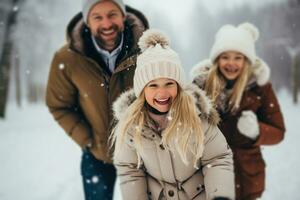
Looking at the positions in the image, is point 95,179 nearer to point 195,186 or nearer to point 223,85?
point 195,186

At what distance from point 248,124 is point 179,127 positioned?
758mm

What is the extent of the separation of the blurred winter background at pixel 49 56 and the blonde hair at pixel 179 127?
222 cm

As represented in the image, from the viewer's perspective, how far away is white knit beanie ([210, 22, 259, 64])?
291 centimetres

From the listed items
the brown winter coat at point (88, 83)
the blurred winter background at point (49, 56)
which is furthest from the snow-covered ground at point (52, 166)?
the brown winter coat at point (88, 83)

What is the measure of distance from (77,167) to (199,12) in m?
10.2

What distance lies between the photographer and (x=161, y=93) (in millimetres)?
2184

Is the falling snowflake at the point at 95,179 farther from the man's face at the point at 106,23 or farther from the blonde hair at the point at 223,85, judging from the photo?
the blonde hair at the point at 223,85

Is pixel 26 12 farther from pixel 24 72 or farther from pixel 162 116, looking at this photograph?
pixel 162 116

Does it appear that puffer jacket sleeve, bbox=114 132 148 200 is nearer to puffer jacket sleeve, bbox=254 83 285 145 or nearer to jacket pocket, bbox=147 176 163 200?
jacket pocket, bbox=147 176 163 200

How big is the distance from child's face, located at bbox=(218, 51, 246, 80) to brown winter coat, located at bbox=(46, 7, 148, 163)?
23.6 inches

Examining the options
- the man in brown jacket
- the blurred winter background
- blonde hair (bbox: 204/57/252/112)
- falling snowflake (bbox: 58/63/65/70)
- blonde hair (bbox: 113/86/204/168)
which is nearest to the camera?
blonde hair (bbox: 113/86/204/168)

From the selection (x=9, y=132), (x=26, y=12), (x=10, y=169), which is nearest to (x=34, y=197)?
(x=10, y=169)

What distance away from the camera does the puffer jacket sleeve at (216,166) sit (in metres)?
2.18

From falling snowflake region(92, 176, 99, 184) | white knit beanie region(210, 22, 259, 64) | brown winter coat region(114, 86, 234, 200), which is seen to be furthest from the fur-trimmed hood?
falling snowflake region(92, 176, 99, 184)
